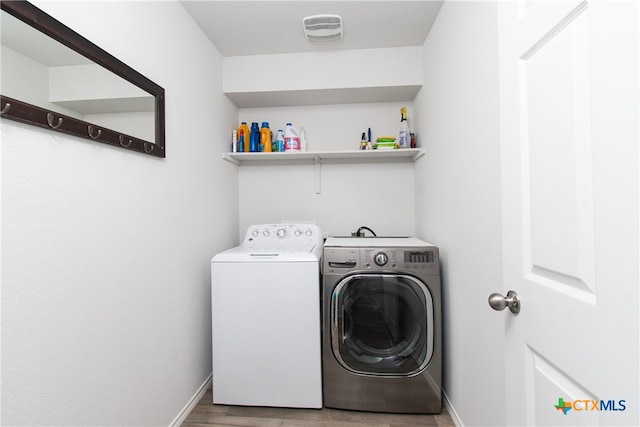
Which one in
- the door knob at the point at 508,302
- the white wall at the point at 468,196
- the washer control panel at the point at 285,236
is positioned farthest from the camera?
the washer control panel at the point at 285,236

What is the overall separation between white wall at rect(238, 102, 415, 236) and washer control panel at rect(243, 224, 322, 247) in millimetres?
453

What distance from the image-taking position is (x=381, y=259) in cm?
171

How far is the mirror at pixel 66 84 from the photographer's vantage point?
0.82 meters

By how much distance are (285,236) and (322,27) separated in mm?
1463

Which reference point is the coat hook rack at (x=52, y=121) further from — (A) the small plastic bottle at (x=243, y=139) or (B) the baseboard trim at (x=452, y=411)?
(B) the baseboard trim at (x=452, y=411)

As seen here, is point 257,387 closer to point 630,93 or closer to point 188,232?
point 188,232

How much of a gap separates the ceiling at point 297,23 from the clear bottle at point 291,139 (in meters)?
0.59

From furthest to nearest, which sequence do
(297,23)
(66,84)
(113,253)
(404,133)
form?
(404,133) < (297,23) < (113,253) < (66,84)

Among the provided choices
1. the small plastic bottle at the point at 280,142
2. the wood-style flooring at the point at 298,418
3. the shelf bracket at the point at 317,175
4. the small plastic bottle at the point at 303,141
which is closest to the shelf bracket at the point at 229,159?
the small plastic bottle at the point at 280,142

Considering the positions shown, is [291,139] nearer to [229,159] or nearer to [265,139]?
[265,139]

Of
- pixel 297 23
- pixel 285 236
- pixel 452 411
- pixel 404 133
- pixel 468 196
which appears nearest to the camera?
pixel 468 196

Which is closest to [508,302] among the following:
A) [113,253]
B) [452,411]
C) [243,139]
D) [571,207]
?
[571,207]

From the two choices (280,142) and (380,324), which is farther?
(280,142)

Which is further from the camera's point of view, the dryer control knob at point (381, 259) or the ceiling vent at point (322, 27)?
the ceiling vent at point (322, 27)
